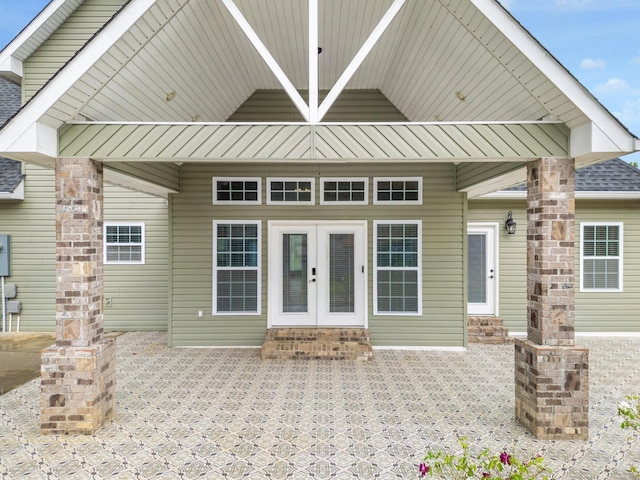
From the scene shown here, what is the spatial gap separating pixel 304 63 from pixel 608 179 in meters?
6.48

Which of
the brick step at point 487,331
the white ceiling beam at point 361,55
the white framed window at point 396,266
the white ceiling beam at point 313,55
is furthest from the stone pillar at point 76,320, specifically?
the brick step at point 487,331

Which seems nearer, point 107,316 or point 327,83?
point 327,83

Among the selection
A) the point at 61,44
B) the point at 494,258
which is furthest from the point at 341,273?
the point at 61,44

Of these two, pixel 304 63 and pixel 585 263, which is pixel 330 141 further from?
pixel 585 263

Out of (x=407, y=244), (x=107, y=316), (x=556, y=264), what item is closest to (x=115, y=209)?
(x=107, y=316)

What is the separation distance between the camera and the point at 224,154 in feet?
13.3

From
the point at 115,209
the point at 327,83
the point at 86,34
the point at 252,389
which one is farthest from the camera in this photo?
the point at 115,209

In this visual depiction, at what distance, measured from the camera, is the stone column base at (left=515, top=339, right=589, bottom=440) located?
12.7 ft

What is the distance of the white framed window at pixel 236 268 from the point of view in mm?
7188

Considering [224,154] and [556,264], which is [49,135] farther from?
[556,264]

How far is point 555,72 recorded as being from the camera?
3.69 m

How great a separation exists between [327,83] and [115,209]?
5.07 metres

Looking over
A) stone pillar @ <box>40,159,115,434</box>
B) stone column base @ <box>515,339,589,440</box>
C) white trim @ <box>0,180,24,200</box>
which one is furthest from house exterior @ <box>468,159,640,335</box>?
white trim @ <box>0,180,24,200</box>

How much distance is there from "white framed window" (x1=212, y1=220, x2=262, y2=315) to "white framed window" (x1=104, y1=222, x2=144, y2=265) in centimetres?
221
